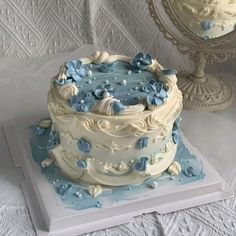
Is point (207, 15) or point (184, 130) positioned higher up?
point (207, 15)

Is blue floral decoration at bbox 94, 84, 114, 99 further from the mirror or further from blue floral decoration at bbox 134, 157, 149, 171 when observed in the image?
the mirror

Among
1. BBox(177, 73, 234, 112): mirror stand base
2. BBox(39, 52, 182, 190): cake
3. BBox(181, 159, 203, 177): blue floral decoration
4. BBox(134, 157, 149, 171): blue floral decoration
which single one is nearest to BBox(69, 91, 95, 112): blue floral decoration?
BBox(39, 52, 182, 190): cake

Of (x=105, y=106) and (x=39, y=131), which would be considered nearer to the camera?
(x=105, y=106)

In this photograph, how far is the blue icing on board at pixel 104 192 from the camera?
1.03 metres

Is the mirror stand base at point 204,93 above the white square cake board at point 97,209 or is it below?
above

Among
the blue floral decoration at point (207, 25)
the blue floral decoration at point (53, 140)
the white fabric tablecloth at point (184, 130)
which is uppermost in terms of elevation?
the blue floral decoration at point (207, 25)

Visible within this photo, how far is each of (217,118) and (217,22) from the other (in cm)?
22

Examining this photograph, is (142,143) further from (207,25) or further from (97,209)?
(207,25)

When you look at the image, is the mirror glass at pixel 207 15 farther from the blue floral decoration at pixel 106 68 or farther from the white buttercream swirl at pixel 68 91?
the white buttercream swirl at pixel 68 91

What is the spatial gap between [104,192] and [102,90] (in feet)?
0.58

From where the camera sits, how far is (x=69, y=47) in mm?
1492

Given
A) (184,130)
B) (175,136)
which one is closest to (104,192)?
(175,136)

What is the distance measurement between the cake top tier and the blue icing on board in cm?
15

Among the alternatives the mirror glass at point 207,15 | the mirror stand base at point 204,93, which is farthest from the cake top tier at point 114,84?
the mirror stand base at point 204,93
